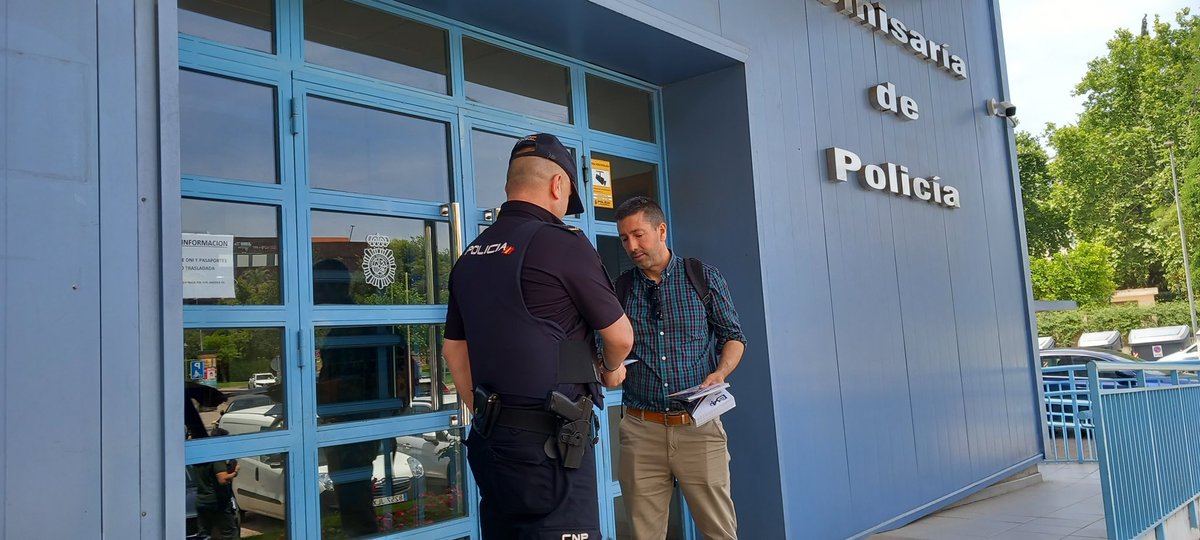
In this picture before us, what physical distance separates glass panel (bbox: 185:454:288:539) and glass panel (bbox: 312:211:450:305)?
662 millimetres

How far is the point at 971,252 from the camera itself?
7.48 metres

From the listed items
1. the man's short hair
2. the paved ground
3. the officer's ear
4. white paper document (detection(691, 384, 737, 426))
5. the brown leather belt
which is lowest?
the paved ground

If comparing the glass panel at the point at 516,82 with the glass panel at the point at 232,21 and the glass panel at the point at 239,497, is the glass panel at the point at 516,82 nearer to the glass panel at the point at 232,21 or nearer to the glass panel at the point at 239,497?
the glass panel at the point at 232,21

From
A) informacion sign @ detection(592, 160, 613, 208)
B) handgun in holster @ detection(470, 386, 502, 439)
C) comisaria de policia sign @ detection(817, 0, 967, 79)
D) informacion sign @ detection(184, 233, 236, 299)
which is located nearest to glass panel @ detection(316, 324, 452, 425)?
informacion sign @ detection(184, 233, 236, 299)

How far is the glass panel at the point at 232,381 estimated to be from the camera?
9.16 feet

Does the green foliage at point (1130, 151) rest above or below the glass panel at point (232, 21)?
above

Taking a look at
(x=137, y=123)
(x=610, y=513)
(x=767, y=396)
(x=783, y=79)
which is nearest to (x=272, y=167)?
(x=137, y=123)

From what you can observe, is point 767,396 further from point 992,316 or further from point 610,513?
point 992,316

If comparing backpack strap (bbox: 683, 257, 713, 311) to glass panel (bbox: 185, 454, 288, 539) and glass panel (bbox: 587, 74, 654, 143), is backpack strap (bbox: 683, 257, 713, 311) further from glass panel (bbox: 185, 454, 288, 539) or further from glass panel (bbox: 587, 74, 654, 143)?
glass panel (bbox: 185, 454, 288, 539)

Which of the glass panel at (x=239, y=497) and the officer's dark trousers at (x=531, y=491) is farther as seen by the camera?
the glass panel at (x=239, y=497)

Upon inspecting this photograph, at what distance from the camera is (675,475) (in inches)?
145

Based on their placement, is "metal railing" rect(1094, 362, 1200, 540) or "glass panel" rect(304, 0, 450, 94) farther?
"metal railing" rect(1094, 362, 1200, 540)

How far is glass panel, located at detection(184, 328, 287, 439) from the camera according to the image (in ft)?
9.16

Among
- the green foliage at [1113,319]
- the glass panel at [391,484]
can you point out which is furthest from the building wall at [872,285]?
the green foliage at [1113,319]
